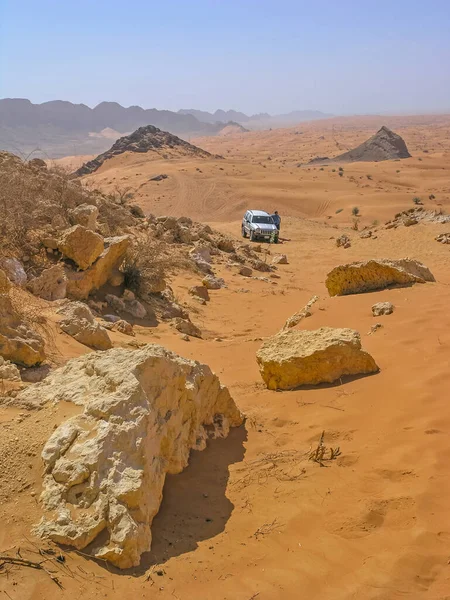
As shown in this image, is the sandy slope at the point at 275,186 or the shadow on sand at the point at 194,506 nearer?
the shadow on sand at the point at 194,506

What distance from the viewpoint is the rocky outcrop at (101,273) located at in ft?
26.2

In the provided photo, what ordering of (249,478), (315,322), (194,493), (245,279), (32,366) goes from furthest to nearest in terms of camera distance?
(245,279) < (315,322) < (32,366) < (249,478) < (194,493)

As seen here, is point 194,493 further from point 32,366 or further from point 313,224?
point 313,224

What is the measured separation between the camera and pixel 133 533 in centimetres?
272

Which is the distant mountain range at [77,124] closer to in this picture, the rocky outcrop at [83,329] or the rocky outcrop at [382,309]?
the rocky outcrop at [83,329]

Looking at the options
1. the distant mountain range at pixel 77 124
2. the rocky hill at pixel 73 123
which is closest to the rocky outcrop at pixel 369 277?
the rocky hill at pixel 73 123

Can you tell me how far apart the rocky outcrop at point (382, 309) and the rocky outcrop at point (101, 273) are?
4107mm

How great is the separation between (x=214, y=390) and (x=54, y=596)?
7.15 feet

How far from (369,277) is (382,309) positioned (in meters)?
1.67

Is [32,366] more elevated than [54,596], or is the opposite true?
[32,366]

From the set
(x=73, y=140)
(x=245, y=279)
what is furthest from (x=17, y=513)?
(x=73, y=140)

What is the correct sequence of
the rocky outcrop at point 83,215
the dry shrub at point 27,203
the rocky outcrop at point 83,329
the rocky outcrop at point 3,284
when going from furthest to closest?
the rocky outcrop at point 83,215 < the dry shrub at point 27,203 < the rocky outcrop at point 83,329 < the rocky outcrop at point 3,284

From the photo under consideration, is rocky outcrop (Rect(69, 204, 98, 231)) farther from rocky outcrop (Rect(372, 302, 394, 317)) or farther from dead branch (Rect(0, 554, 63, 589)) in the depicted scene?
dead branch (Rect(0, 554, 63, 589))

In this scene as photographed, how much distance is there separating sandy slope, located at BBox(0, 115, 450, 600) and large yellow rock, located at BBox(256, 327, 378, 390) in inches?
5.8
